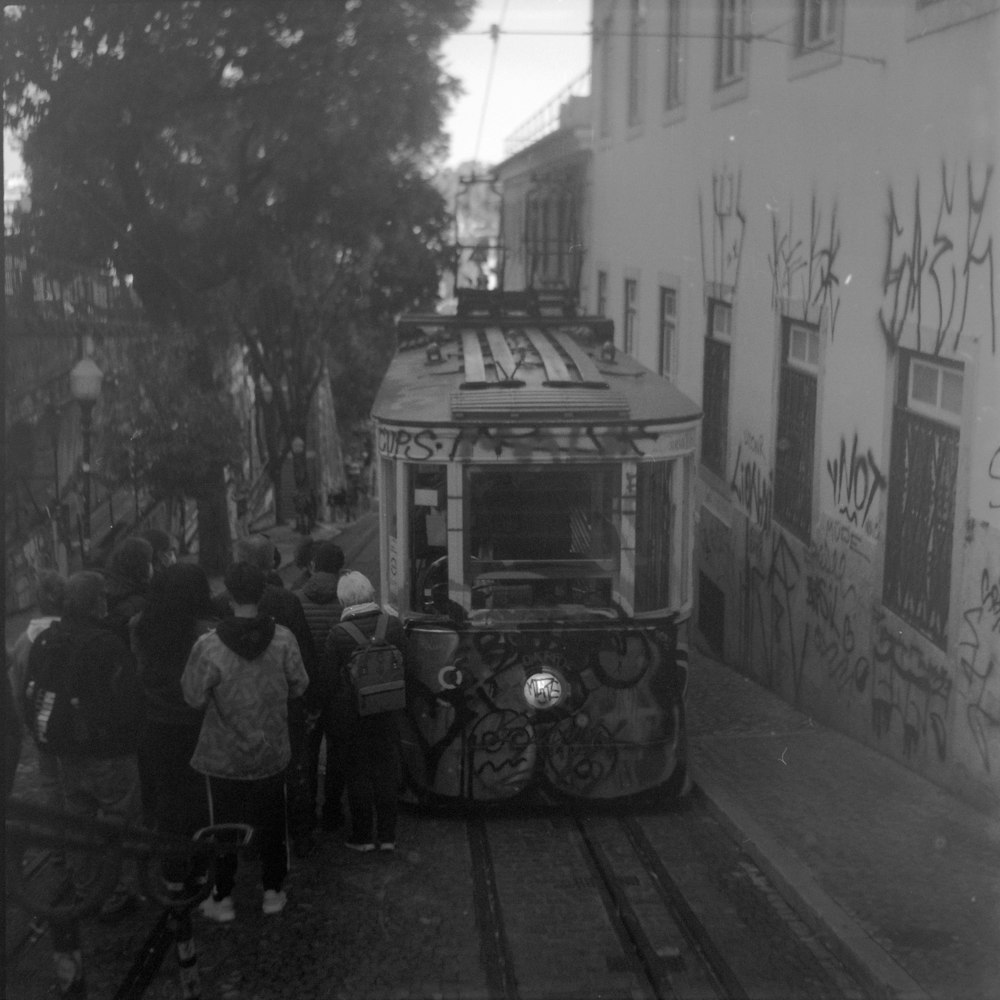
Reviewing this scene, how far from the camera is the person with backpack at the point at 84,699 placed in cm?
548

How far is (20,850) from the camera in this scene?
178 inches

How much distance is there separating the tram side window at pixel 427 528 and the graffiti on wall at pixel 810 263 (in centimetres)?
322

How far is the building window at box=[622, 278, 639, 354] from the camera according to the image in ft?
52.9

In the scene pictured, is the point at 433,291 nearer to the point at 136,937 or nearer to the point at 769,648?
the point at 769,648

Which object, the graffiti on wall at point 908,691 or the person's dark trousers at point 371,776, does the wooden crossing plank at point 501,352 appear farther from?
the graffiti on wall at point 908,691

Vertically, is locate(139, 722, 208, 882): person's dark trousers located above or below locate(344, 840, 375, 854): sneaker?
above

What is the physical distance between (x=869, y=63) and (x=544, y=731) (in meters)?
4.37

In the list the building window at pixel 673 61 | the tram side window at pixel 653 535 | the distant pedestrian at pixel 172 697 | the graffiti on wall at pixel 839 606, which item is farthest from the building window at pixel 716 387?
the distant pedestrian at pixel 172 697

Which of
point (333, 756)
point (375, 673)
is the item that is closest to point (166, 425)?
point (333, 756)

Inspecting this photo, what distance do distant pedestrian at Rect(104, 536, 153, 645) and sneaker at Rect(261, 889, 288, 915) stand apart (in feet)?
4.47

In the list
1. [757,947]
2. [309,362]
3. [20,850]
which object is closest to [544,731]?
[757,947]

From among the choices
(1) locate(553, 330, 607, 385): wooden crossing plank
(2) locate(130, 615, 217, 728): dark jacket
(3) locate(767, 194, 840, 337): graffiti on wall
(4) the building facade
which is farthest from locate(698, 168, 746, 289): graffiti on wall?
(2) locate(130, 615, 217, 728): dark jacket

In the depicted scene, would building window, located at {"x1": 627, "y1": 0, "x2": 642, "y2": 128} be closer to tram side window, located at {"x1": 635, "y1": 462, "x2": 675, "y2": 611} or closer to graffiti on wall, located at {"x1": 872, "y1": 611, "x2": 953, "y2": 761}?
graffiti on wall, located at {"x1": 872, "y1": 611, "x2": 953, "y2": 761}

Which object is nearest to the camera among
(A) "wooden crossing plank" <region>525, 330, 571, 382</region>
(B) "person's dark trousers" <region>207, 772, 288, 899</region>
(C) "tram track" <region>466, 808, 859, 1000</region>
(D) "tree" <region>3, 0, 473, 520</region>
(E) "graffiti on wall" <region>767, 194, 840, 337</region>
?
(C) "tram track" <region>466, 808, 859, 1000</region>
